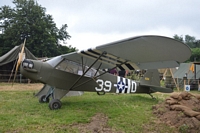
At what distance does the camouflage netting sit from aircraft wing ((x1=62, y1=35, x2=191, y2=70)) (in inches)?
51.0

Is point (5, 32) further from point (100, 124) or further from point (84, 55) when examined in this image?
point (100, 124)

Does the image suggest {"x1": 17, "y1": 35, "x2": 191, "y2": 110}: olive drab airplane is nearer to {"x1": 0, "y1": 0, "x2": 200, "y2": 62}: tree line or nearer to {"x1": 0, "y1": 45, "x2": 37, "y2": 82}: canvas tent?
{"x1": 0, "y1": 45, "x2": 37, "y2": 82}: canvas tent

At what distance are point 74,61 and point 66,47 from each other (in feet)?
92.2

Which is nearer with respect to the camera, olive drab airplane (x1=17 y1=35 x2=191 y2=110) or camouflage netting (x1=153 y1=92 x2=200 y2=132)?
camouflage netting (x1=153 y1=92 x2=200 y2=132)

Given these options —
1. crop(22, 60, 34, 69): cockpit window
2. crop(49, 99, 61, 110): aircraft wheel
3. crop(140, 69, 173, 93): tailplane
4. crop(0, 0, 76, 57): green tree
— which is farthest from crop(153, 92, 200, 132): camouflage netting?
crop(0, 0, 76, 57): green tree

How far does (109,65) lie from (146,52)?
258 centimetres

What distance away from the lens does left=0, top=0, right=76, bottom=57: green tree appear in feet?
95.5

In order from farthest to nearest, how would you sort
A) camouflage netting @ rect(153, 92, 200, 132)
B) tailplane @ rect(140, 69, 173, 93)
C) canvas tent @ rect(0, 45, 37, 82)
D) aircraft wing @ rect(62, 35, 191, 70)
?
canvas tent @ rect(0, 45, 37, 82) < tailplane @ rect(140, 69, 173, 93) < camouflage netting @ rect(153, 92, 200, 132) < aircraft wing @ rect(62, 35, 191, 70)

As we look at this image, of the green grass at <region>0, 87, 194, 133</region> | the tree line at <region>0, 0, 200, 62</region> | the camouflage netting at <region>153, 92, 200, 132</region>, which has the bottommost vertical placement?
the green grass at <region>0, 87, 194, 133</region>

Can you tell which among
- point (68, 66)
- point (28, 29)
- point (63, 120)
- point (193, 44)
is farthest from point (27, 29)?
point (193, 44)

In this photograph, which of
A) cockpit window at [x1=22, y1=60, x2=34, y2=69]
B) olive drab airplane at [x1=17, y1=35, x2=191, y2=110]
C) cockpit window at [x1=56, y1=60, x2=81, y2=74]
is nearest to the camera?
olive drab airplane at [x1=17, y1=35, x2=191, y2=110]

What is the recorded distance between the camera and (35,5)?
32.4m

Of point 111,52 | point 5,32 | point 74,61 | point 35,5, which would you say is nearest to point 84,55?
point 74,61

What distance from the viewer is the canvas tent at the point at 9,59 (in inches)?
677
